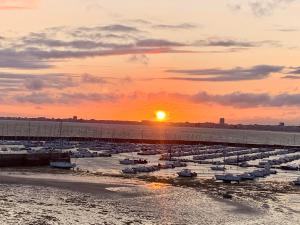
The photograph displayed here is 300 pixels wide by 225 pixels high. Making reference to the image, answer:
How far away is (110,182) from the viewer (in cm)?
8200

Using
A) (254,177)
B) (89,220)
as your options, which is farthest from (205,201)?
(254,177)

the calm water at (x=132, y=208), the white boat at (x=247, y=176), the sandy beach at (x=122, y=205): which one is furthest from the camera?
the white boat at (x=247, y=176)

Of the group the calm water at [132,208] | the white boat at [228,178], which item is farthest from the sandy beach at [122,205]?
the white boat at [228,178]

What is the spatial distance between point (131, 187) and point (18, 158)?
117 feet

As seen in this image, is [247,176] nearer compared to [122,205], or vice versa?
[122,205]

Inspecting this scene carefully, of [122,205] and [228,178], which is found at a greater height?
[228,178]

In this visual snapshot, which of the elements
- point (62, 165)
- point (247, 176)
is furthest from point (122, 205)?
point (62, 165)

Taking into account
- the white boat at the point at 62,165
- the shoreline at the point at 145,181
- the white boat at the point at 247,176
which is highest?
Result: the white boat at the point at 62,165

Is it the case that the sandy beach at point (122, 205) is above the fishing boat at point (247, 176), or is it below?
below

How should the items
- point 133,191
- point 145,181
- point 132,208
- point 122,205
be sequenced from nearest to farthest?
point 132,208 < point 122,205 < point 133,191 < point 145,181

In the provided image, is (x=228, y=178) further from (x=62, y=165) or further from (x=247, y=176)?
(x=62, y=165)

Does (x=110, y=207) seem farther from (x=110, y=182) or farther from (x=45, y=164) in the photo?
(x=45, y=164)

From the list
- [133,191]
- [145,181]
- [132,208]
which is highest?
[145,181]

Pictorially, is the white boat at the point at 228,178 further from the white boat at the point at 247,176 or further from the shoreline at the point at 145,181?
the white boat at the point at 247,176
